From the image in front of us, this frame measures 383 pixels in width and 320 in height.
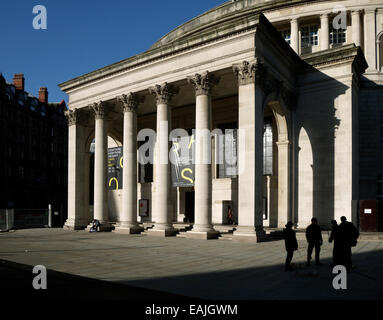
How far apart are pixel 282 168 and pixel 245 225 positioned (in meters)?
8.05

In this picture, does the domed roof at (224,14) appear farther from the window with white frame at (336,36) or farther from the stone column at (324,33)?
the window with white frame at (336,36)

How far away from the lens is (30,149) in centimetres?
7469

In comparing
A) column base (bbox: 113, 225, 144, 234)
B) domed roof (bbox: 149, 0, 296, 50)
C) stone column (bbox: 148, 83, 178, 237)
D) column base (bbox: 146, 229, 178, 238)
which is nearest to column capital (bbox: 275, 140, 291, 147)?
stone column (bbox: 148, 83, 178, 237)

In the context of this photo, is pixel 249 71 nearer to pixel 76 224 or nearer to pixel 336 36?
pixel 336 36

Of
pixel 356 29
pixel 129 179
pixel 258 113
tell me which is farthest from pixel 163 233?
pixel 356 29

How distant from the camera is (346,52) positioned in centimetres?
2858

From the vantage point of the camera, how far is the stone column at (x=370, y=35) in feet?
119

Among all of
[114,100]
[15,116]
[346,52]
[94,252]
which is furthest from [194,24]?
[15,116]

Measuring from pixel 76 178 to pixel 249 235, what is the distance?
2010cm

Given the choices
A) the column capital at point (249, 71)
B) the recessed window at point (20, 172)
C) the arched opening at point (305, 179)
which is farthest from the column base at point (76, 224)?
the recessed window at point (20, 172)

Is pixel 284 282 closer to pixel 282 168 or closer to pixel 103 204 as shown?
pixel 282 168

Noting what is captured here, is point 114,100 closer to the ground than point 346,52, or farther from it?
closer to the ground

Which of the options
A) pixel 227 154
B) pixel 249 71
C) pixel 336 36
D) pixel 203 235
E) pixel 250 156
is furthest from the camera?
pixel 336 36

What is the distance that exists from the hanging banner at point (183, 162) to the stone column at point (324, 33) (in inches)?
683
